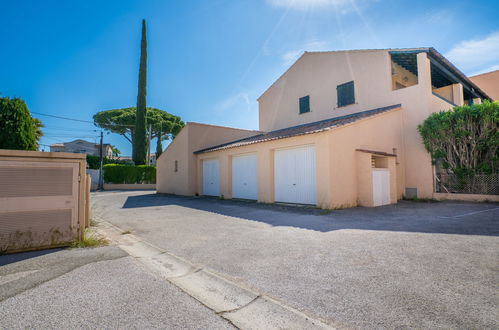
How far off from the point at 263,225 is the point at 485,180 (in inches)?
425

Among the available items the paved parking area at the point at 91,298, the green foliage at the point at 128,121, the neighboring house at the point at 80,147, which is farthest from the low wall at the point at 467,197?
the neighboring house at the point at 80,147

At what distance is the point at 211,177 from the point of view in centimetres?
1566

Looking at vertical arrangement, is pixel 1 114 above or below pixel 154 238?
above

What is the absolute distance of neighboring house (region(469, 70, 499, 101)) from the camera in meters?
19.1

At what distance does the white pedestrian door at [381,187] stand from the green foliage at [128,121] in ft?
104

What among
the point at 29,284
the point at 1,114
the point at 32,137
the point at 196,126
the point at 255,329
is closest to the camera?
the point at 255,329

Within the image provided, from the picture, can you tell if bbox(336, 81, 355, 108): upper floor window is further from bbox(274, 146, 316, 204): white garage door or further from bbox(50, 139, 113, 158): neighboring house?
bbox(50, 139, 113, 158): neighboring house

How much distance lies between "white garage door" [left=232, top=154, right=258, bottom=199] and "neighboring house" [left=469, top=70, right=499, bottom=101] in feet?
69.3

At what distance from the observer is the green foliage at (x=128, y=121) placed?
3400cm

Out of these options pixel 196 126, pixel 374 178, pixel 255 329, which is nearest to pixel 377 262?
pixel 255 329

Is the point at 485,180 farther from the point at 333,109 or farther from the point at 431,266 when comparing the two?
the point at 431,266

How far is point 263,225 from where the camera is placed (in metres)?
6.57

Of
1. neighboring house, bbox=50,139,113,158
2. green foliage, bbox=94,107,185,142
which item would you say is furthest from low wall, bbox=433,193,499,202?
neighboring house, bbox=50,139,113,158

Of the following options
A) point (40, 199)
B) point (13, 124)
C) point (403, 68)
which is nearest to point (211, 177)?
point (13, 124)
